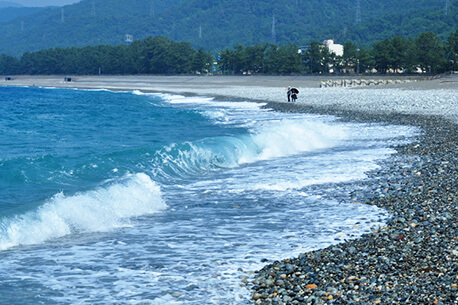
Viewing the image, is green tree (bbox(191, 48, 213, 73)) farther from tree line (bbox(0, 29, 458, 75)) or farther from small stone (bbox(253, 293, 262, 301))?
small stone (bbox(253, 293, 262, 301))

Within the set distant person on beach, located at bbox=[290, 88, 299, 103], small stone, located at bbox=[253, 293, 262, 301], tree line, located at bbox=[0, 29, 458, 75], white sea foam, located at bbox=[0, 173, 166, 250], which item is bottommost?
small stone, located at bbox=[253, 293, 262, 301]

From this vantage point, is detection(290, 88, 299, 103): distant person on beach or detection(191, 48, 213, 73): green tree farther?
detection(191, 48, 213, 73): green tree

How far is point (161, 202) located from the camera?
12.9m

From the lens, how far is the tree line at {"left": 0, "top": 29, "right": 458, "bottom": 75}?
9100 cm

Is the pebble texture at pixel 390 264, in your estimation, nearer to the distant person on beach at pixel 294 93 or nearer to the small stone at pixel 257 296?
the small stone at pixel 257 296

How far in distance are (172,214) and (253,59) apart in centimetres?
11530

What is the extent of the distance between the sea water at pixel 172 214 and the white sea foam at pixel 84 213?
25 millimetres

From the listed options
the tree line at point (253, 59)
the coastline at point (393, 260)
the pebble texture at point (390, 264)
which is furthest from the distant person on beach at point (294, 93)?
the tree line at point (253, 59)

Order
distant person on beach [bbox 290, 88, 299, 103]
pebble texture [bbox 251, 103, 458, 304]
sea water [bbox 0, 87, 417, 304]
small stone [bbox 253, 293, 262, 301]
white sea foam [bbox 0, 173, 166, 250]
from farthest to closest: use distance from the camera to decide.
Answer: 1. distant person on beach [bbox 290, 88, 299, 103]
2. white sea foam [bbox 0, 173, 166, 250]
3. sea water [bbox 0, 87, 417, 304]
4. small stone [bbox 253, 293, 262, 301]
5. pebble texture [bbox 251, 103, 458, 304]

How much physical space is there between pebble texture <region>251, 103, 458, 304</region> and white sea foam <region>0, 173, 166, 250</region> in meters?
4.65

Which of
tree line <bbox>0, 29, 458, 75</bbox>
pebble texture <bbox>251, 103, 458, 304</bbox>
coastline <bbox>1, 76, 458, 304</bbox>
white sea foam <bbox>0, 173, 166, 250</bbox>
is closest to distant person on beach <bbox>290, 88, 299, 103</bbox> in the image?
coastline <bbox>1, 76, 458, 304</bbox>

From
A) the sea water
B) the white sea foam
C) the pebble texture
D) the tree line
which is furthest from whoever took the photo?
the tree line

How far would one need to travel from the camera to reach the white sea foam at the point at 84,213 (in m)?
10.3

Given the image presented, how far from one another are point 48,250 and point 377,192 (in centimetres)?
752
